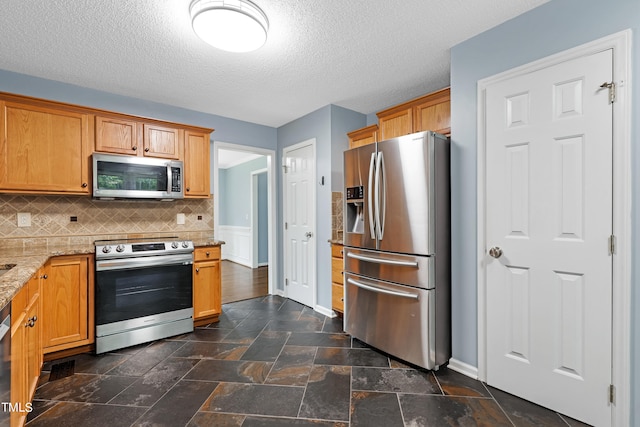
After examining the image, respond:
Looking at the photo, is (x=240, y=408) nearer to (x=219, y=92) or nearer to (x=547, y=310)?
(x=547, y=310)

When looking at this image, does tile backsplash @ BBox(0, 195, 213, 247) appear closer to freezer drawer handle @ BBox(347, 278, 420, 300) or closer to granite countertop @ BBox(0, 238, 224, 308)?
granite countertop @ BBox(0, 238, 224, 308)

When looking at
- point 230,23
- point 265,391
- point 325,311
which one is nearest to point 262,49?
point 230,23

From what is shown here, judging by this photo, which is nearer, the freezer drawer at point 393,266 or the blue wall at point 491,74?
the blue wall at point 491,74

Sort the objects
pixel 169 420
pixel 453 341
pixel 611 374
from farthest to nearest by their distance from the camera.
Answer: pixel 453 341, pixel 169 420, pixel 611 374

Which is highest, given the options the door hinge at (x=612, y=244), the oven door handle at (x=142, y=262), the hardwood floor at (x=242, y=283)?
the door hinge at (x=612, y=244)

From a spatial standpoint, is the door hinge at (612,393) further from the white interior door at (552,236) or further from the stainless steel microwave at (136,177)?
the stainless steel microwave at (136,177)

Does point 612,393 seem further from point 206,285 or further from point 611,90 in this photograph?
point 206,285

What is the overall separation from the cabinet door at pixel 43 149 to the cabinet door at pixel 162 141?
483mm

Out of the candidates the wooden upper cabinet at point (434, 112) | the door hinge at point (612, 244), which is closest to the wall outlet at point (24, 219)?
the wooden upper cabinet at point (434, 112)

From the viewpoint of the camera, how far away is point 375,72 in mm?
2734

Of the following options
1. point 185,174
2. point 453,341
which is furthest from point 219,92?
point 453,341

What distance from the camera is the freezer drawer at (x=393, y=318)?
2.21m

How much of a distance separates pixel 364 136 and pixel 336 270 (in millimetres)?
1555

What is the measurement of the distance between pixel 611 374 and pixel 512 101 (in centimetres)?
164
